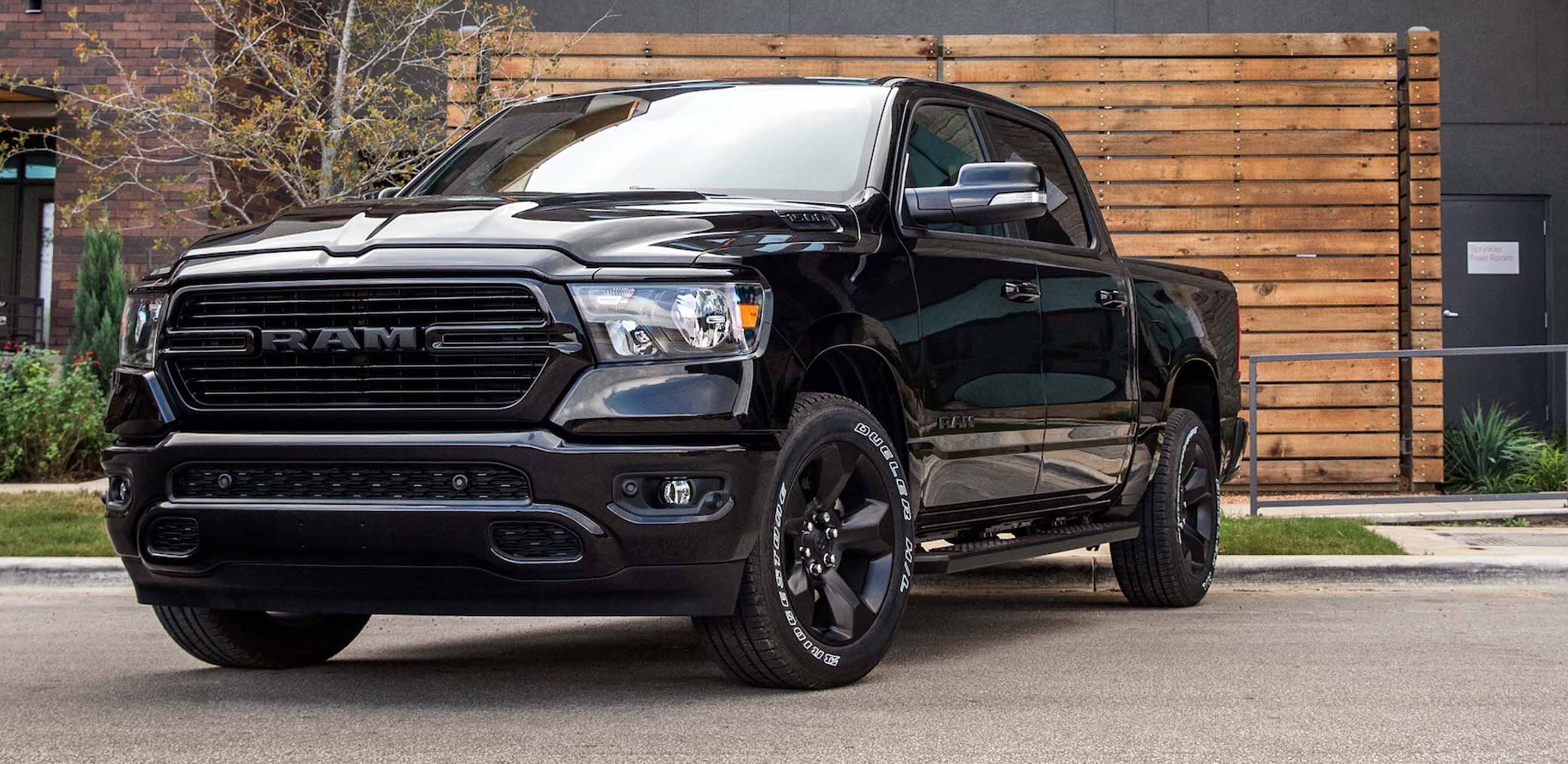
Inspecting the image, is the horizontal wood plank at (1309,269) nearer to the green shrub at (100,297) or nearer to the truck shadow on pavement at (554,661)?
the truck shadow on pavement at (554,661)

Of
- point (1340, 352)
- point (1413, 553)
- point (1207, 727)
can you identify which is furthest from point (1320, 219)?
point (1207, 727)

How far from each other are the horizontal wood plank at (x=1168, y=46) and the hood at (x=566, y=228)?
845 cm

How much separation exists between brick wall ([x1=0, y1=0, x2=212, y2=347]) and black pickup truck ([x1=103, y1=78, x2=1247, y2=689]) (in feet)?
36.8

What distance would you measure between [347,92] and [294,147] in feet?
3.42

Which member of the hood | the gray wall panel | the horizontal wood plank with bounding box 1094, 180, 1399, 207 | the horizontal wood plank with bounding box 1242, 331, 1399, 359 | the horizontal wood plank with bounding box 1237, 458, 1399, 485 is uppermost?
the gray wall panel

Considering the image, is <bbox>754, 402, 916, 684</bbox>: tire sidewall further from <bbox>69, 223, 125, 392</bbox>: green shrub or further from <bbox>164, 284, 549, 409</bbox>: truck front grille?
<bbox>69, 223, 125, 392</bbox>: green shrub

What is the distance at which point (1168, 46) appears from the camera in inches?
540

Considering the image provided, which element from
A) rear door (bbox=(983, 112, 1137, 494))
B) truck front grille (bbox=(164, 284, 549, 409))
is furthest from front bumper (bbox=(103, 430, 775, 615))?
rear door (bbox=(983, 112, 1137, 494))

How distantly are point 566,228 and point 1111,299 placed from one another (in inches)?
113

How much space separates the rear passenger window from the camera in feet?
23.0

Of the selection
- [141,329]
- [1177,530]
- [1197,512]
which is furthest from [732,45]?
[141,329]

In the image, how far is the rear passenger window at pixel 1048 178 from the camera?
701cm

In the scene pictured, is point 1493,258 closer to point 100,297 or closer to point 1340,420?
point 1340,420

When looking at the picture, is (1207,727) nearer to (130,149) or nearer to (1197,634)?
(1197,634)
